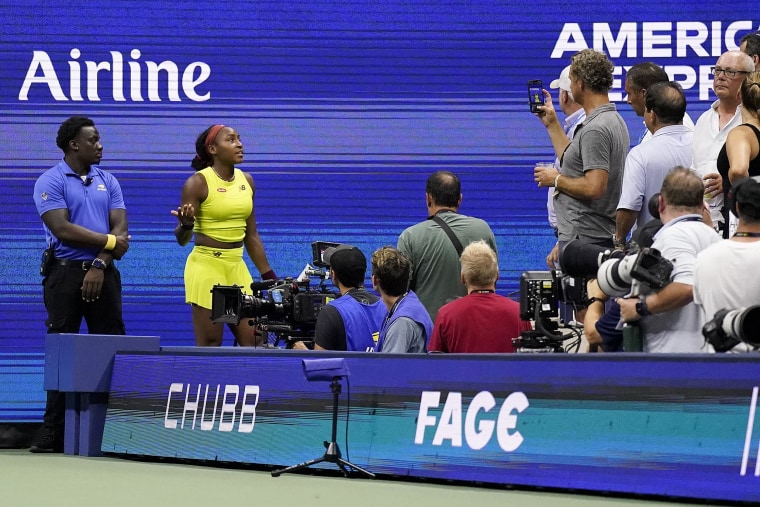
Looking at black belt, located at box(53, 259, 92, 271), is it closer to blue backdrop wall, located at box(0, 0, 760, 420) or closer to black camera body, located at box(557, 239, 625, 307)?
blue backdrop wall, located at box(0, 0, 760, 420)

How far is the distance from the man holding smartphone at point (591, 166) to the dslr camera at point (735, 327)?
175cm

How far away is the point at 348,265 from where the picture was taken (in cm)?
669

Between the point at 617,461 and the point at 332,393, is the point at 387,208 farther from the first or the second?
the point at 617,461

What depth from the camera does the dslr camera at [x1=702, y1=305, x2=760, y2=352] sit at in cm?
468

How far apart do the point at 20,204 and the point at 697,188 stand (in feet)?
17.8

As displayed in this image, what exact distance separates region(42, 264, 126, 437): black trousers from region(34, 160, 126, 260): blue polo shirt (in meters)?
0.12

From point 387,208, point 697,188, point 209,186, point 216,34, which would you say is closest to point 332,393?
point 697,188

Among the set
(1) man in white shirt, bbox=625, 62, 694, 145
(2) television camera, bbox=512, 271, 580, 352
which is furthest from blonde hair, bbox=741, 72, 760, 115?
(2) television camera, bbox=512, 271, 580, 352

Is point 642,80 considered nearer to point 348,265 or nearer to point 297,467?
point 348,265

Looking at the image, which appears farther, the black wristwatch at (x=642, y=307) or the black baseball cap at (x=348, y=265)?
the black baseball cap at (x=348, y=265)

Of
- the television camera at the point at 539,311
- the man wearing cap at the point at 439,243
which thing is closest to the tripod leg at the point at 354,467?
the television camera at the point at 539,311

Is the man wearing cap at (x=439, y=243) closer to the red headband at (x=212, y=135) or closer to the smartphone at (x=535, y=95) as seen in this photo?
the smartphone at (x=535, y=95)

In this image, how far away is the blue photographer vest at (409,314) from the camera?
6.22 metres

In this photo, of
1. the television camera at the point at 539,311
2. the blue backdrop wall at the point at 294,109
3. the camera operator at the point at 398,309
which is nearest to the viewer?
the television camera at the point at 539,311
